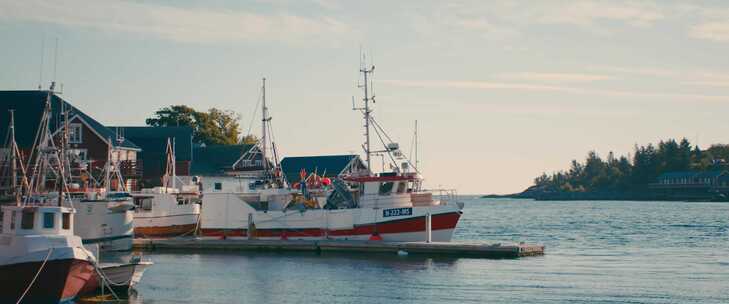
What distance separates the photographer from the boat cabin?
105 ft

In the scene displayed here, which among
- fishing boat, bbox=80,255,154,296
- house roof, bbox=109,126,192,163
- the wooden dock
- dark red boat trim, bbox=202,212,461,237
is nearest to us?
fishing boat, bbox=80,255,154,296

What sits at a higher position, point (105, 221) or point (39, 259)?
point (105, 221)

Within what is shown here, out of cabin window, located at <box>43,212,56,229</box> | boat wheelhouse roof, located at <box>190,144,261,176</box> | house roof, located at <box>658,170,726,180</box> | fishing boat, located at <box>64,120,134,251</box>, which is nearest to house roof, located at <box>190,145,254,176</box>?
boat wheelhouse roof, located at <box>190,144,261,176</box>

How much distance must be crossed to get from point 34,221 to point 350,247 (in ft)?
70.7

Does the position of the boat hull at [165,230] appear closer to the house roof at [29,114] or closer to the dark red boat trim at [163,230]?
the dark red boat trim at [163,230]

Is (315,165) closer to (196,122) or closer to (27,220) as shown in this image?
(196,122)

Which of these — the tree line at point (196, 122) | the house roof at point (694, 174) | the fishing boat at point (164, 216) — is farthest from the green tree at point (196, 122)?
the house roof at point (694, 174)

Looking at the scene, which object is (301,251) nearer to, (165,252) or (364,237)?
(364,237)

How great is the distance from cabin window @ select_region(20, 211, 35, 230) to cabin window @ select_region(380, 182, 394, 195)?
24.3 m

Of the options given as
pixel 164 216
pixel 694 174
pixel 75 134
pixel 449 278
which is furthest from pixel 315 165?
pixel 694 174

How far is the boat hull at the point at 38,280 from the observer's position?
1217 inches

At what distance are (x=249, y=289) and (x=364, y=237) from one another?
1550 cm

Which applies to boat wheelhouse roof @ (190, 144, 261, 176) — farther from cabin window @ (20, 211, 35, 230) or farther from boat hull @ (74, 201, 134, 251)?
cabin window @ (20, 211, 35, 230)

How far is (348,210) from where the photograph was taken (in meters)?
53.4
